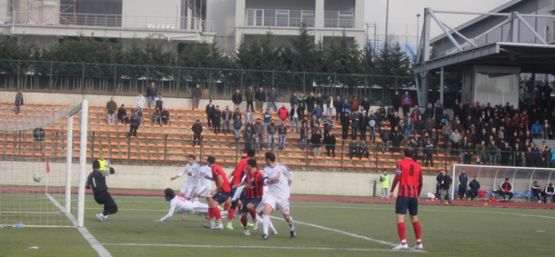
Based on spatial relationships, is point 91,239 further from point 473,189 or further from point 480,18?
point 480,18

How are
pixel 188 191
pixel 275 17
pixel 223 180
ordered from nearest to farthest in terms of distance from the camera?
pixel 223 180 → pixel 188 191 → pixel 275 17

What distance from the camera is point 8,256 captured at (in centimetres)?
1522

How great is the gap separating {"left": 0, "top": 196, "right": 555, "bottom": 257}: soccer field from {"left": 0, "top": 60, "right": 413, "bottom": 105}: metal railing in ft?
92.3

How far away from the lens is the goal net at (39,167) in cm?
2273

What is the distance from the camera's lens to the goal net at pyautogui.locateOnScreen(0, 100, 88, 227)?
895 inches

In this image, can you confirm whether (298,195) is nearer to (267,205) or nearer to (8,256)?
(267,205)

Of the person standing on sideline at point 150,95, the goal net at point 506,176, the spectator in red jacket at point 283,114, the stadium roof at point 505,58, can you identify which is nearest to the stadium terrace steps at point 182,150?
the spectator in red jacket at point 283,114

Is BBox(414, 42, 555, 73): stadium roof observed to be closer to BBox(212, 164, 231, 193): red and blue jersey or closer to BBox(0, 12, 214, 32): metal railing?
Answer: BBox(0, 12, 214, 32): metal railing

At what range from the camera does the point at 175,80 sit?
187ft

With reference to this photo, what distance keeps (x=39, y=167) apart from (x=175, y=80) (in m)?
18.4

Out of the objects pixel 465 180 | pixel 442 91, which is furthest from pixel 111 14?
pixel 465 180

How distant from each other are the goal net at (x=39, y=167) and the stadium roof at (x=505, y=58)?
19.8m

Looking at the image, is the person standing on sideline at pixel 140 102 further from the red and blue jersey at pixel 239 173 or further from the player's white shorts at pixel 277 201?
the player's white shorts at pixel 277 201

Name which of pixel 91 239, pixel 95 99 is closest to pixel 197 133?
pixel 95 99
